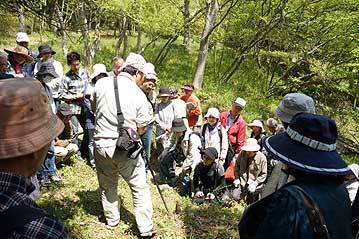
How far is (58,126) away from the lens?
1.65 metres

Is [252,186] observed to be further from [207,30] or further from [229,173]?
[207,30]

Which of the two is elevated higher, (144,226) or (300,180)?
(300,180)

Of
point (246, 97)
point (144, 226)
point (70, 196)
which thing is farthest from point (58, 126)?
point (246, 97)

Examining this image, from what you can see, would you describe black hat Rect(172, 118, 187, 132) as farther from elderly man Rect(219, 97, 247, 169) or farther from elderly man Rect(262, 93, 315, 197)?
elderly man Rect(262, 93, 315, 197)

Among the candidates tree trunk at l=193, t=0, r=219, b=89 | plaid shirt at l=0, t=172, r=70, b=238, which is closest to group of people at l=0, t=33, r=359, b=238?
plaid shirt at l=0, t=172, r=70, b=238

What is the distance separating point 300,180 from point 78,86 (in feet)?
16.5

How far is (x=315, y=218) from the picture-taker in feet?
5.43

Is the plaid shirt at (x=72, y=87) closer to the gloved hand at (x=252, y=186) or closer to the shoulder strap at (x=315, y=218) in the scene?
the gloved hand at (x=252, y=186)

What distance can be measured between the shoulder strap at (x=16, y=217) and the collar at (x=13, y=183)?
0.08 m

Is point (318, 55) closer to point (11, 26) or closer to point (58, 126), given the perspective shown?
point (58, 126)

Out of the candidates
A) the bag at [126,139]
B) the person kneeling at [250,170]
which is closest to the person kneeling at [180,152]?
the person kneeling at [250,170]

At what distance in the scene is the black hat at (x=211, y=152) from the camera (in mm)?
5852

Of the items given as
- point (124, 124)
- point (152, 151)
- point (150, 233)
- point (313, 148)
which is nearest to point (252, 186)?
point (150, 233)

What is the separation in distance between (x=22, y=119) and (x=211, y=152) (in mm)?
4591
